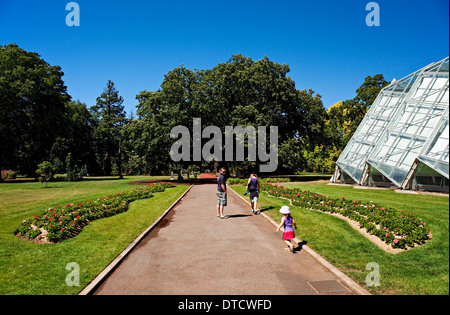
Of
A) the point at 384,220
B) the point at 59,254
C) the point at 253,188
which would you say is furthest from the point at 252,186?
the point at 59,254

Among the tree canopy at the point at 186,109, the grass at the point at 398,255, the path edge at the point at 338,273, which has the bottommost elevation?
the path edge at the point at 338,273

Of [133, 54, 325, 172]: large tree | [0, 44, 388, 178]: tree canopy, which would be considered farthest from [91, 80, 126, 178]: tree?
[133, 54, 325, 172]: large tree

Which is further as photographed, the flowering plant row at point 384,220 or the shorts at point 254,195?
the shorts at point 254,195

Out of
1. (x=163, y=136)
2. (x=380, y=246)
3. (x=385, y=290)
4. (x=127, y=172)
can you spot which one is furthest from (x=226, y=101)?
(x=127, y=172)

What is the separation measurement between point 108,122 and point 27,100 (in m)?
23.3

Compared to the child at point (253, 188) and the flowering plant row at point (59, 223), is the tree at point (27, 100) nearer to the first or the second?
the flowering plant row at point (59, 223)

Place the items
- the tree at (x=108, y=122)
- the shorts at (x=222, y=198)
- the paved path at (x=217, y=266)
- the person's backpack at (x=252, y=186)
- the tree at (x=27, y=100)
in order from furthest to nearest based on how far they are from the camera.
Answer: the tree at (x=108, y=122) < the tree at (x=27, y=100) < the person's backpack at (x=252, y=186) < the shorts at (x=222, y=198) < the paved path at (x=217, y=266)

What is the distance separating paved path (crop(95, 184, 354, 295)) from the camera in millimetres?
5574

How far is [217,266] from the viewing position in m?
6.76

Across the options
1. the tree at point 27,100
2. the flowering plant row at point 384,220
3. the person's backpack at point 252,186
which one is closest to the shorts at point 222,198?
the person's backpack at point 252,186

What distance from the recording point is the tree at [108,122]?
62062 millimetres

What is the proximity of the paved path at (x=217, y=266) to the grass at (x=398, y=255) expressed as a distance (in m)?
0.73
